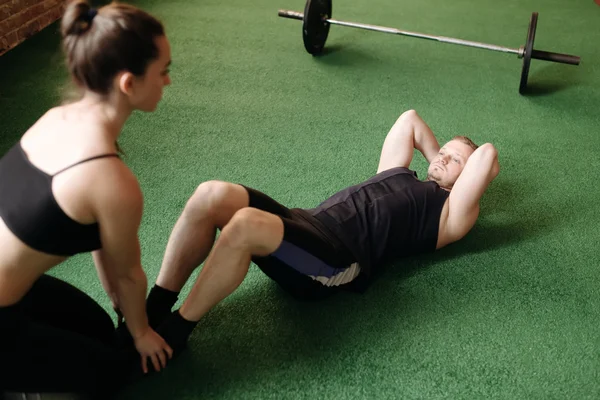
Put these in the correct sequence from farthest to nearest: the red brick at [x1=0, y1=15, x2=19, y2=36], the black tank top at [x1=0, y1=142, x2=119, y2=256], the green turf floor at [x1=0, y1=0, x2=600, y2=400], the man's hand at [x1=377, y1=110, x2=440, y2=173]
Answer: the red brick at [x1=0, y1=15, x2=19, y2=36] < the man's hand at [x1=377, y1=110, x2=440, y2=173] < the green turf floor at [x1=0, y1=0, x2=600, y2=400] < the black tank top at [x1=0, y1=142, x2=119, y2=256]

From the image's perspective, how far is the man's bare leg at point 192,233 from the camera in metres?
1.42

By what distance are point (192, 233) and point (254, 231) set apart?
210mm

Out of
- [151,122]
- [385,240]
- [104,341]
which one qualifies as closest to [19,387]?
[104,341]

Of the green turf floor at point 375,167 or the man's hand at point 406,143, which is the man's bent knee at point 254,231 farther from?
the man's hand at point 406,143

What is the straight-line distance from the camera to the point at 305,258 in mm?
1405

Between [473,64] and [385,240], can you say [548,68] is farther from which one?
[385,240]

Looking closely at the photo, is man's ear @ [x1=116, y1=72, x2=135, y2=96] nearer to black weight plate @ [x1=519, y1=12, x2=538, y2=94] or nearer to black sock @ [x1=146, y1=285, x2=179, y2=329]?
black sock @ [x1=146, y1=285, x2=179, y2=329]

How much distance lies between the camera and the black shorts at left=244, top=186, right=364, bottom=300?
1.38 meters

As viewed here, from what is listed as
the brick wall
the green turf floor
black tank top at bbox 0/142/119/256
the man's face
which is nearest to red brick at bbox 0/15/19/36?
the brick wall

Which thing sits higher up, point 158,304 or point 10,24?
point 10,24

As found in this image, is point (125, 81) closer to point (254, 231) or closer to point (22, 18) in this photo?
point (254, 231)

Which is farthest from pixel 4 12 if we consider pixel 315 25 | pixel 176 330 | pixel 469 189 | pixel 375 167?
pixel 469 189

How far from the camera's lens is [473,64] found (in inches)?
120

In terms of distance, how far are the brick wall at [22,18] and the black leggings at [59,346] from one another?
2.20m
